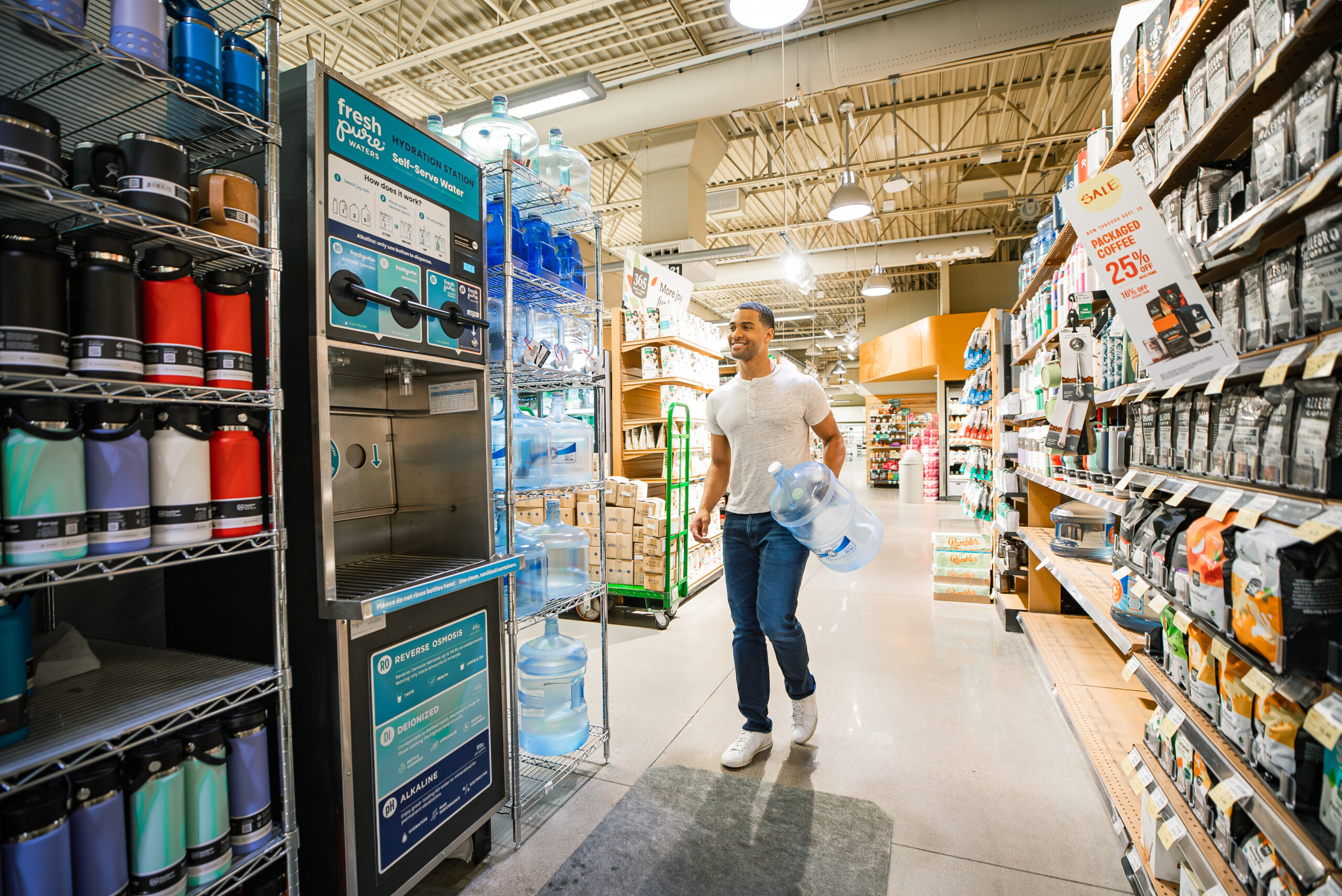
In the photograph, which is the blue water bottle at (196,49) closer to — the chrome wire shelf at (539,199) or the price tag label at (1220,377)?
the chrome wire shelf at (539,199)

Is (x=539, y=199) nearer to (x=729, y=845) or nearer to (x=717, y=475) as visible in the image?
(x=717, y=475)

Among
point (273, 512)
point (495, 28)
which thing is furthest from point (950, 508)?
point (273, 512)

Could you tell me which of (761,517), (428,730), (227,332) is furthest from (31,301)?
(761,517)

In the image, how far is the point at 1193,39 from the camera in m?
1.69

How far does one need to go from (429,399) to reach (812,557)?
19.5 ft

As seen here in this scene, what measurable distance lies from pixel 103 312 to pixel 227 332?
0.75ft

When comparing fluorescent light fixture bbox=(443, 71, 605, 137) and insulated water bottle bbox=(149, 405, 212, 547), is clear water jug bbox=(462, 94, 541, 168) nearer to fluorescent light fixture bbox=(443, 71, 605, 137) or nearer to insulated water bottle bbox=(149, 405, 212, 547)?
insulated water bottle bbox=(149, 405, 212, 547)

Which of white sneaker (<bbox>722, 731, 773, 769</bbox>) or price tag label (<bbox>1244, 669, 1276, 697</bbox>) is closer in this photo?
price tag label (<bbox>1244, 669, 1276, 697</bbox>)

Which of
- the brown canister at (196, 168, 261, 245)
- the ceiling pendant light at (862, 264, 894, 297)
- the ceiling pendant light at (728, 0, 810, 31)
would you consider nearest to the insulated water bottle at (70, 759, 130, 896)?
the brown canister at (196, 168, 261, 245)

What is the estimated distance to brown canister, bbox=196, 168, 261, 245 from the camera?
1402mm

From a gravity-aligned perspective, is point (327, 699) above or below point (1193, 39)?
below

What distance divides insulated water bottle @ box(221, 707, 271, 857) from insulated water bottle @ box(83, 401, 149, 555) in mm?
496

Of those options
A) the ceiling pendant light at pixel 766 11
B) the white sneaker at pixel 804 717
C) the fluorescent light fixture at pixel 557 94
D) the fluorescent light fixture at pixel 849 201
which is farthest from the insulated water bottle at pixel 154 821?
the fluorescent light fixture at pixel 849 201

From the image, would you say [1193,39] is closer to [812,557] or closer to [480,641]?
[480,641]
